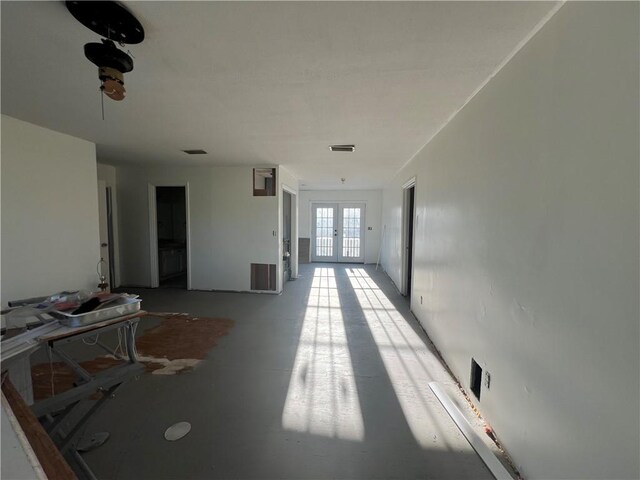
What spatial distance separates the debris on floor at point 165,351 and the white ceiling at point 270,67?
221 cm

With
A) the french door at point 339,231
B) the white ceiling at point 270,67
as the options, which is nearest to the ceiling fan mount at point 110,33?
the white ceiling at point 270,67

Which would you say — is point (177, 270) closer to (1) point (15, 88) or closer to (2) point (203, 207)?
(2) point (203, 207)

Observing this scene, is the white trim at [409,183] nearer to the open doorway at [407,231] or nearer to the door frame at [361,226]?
the open doorway at [407,231]

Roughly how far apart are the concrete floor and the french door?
5381 mm

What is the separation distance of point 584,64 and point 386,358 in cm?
264

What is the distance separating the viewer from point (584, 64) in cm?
110

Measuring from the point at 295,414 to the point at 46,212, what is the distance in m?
3.67

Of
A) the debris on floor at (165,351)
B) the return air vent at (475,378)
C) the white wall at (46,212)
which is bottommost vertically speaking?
the debris on floor at (165,351)

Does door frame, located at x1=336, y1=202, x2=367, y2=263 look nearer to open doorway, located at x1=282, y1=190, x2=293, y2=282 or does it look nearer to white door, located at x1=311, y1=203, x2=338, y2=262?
white door, located at x1=311, y1=203, x2=338, y2=262

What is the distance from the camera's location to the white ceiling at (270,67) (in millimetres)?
1336

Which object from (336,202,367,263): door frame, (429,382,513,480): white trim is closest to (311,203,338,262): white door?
(336,202,367,263): door frame

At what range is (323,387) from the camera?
2.33 meters

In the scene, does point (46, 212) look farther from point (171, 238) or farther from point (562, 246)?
point (562, 246)

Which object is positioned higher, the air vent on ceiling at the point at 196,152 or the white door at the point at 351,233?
the air vent on ceiling at the point at 196,152
